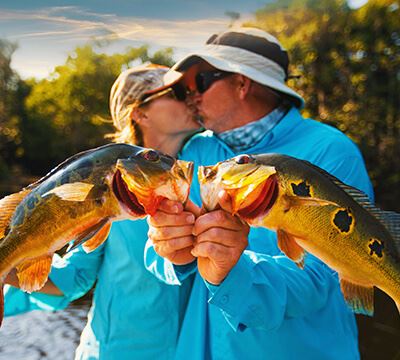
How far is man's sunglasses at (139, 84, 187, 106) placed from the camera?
3673 mm

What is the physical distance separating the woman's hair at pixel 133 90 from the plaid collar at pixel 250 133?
83 centimetres

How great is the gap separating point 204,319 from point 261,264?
0.62 meters

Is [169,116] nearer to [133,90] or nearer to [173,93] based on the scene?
[173,93]

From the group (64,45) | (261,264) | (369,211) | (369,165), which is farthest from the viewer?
(369,165)

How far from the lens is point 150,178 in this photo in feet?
6.17

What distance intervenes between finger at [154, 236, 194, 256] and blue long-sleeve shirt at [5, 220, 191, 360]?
972mm

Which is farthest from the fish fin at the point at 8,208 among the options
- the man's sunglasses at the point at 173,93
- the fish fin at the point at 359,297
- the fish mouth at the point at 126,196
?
the man's sunglasses at the point at 173,93

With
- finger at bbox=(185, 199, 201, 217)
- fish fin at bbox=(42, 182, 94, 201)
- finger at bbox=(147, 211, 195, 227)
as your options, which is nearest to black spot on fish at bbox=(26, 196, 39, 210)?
fish fin at bbox=(42, 182, 94, 201)

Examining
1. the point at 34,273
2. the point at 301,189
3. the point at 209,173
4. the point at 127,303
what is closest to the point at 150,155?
the point at 209,173

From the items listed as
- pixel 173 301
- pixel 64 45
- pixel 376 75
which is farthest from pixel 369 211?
pixel 376 75

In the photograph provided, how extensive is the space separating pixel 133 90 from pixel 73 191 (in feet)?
6.86

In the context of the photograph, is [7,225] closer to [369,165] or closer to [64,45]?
[64,45]

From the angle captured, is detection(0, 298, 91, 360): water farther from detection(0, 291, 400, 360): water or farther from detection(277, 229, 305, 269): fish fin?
detection(277, 229, 305, 269): fish fin

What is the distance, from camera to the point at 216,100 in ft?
11.2
